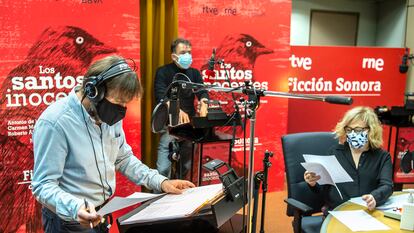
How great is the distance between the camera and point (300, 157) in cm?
236

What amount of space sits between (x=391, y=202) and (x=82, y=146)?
155cm

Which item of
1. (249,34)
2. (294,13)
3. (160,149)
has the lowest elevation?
(160,149)

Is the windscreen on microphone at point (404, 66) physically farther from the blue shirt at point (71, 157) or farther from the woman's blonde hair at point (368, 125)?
the blue shirt at point (71, 157)

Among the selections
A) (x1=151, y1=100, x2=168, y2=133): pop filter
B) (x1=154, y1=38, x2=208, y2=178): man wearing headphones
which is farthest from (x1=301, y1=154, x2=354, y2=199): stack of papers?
(x1=154, y1=38, x2=208, y2=178): man wearing headphones

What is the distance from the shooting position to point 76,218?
1.23 meters

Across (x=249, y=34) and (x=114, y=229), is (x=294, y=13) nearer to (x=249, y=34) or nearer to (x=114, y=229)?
(x=249, y=34)

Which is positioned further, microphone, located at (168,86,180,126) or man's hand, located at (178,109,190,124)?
man's hand, located at (178,109,190,124)

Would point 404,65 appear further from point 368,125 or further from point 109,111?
point 109,111

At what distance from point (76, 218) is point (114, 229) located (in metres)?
1.88

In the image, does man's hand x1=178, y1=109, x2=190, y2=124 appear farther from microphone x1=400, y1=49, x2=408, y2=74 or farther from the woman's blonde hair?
microphone x1=400, y1=49, x2=408, y2=74

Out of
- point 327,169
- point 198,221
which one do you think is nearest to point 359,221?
point 327,169

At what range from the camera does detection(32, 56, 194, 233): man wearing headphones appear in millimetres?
1280

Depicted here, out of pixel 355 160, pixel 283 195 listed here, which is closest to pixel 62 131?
pixel 355 160

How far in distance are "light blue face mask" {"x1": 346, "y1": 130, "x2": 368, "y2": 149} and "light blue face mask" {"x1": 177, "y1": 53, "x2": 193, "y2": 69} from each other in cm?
153
